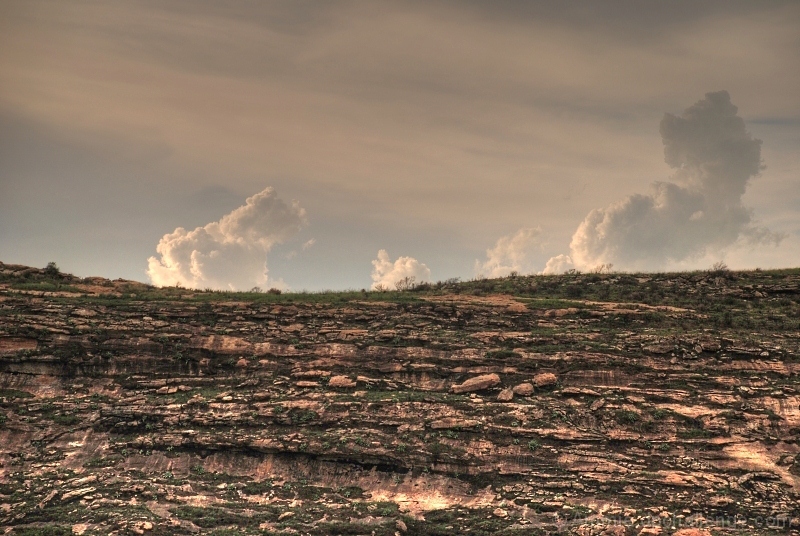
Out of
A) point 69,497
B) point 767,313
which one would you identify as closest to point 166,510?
point 69,497

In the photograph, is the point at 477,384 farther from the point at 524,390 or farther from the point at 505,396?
the point at 524,390

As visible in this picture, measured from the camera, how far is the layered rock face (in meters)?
23.4

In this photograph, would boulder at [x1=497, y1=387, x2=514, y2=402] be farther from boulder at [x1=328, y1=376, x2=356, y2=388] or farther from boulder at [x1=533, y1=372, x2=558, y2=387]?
boulder at [x1=328, y1=376, x2=356, y2=388]

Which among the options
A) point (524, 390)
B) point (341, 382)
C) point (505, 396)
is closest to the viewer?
point (505, 396)

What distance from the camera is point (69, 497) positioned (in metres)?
23.7

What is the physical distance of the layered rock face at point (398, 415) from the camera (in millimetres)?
23359

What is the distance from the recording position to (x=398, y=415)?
91.3 ft

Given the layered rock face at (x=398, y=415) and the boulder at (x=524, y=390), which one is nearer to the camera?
the layered rock face at (x=398, y=415)

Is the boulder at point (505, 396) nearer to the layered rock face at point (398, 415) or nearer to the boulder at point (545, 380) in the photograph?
the layered rock face at point (398, 415)

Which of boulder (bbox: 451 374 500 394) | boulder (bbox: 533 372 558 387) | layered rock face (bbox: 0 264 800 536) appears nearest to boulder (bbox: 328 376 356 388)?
layered rock face (bbox: 0 264 800 536)

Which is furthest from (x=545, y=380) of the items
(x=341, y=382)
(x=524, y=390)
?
(x=341, y=382)

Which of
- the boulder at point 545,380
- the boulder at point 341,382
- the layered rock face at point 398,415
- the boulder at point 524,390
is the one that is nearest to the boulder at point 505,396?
the layered rock face at point 398,415

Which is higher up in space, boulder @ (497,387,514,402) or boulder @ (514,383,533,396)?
boulder @ (514,383,533,396)

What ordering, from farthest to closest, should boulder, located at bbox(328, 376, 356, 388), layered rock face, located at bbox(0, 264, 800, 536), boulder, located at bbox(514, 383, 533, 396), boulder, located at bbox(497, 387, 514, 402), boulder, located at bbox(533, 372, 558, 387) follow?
boulder, located at bbox(328, 376, 356, 388), boulder, located at bbox(533, 372, 558, 387), boulder, located at bbox(514, 383, 533, 396), boulder, located at bbox(497, 387, 514, 402), layered rock face, located at bbox(0, 264, 800, 536)
